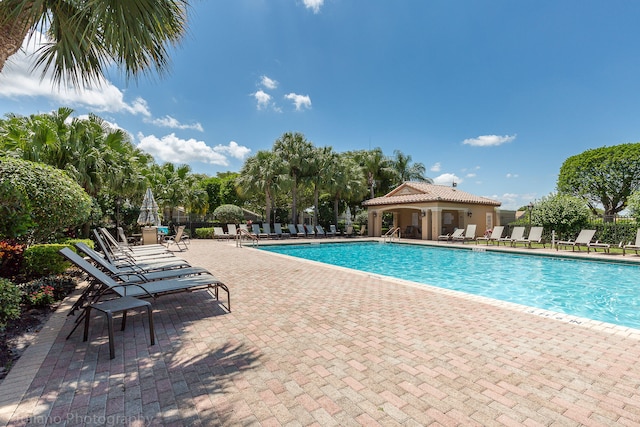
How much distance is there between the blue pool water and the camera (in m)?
7.01

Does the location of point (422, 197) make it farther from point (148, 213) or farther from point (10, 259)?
point (10, 259)

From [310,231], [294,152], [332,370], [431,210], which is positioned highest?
[294,152]

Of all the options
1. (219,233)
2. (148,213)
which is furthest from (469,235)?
(148,213)

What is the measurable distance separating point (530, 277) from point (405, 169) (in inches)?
972

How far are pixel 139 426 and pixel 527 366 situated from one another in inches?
140

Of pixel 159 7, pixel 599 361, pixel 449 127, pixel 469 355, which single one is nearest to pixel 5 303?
pixel 159 7

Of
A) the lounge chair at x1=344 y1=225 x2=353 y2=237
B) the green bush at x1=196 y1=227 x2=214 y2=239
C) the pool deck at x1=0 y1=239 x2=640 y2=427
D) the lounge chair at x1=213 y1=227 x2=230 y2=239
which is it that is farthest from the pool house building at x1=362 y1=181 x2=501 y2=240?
the pool deck at x1=0 y1=239 x2=640 y2=427

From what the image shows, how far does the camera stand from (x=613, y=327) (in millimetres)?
4230

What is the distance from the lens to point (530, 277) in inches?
400

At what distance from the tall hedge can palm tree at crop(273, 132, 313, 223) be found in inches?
714

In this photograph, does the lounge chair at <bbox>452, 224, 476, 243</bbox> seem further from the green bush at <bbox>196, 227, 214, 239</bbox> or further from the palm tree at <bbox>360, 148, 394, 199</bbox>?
the green bush at <bbox>196, 227, 214, 239</bbox>

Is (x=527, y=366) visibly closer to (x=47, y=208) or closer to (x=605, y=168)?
(x=47, y=208)

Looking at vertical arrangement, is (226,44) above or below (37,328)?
above

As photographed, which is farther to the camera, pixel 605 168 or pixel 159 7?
pixel 605 168
